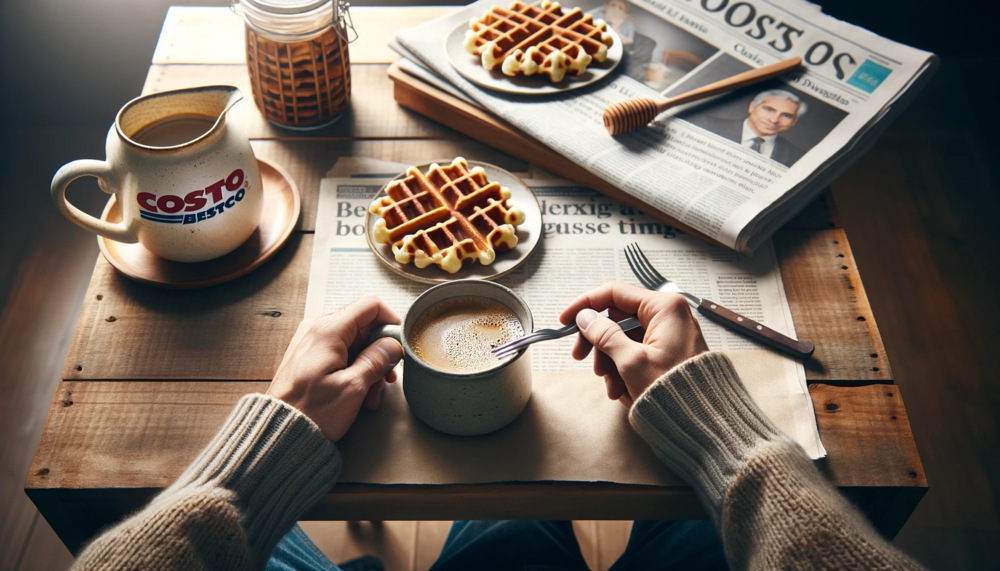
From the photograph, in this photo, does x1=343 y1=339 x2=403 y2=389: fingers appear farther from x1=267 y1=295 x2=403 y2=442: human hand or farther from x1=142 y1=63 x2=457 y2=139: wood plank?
x1=142 y1=63 x2=457 y2=139: wood plank

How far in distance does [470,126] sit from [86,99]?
1.22 m

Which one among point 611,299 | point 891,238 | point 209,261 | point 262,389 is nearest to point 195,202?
point 209,261

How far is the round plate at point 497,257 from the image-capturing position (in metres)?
0.94

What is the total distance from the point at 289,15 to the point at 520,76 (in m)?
0.33

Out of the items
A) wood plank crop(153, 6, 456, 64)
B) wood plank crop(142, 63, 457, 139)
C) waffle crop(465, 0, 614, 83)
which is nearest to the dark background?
wood plank crop(153, 6, 456, 64)

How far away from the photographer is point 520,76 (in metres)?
1.13

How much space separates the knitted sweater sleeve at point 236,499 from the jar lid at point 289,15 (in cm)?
49

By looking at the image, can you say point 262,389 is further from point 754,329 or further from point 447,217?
point 754,329

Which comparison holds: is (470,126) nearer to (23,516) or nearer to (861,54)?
(861,54)

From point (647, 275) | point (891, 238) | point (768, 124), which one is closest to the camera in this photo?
point (647, 275)

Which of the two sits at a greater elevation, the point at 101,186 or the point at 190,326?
the point at 101,186

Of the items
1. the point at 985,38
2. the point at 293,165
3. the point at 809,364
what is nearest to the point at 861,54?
the point at 809,364

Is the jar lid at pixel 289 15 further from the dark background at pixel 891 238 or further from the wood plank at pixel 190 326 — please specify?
the dark background at pixel 891 238

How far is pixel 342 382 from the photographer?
0.76 metres
